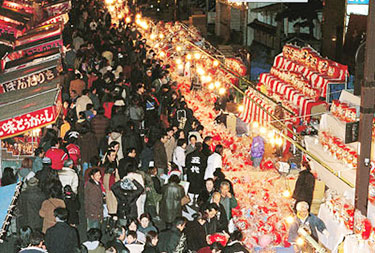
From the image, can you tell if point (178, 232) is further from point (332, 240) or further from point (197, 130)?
point (197, 130)

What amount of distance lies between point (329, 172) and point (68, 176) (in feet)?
16.4

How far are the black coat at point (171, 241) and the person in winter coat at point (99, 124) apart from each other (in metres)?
5.53

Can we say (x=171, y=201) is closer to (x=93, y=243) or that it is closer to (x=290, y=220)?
(x=290, y=220)

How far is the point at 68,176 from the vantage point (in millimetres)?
11383

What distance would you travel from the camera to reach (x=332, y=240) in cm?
1053

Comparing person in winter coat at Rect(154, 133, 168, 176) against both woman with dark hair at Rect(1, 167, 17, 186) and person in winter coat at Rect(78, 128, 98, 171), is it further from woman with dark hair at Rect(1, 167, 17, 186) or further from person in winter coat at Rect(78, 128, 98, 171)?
woman with dark hair at Rect(1, 167, 17, 186)

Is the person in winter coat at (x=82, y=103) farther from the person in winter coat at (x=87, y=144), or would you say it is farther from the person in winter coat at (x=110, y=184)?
the person in winter coat at (x=110, y=184)

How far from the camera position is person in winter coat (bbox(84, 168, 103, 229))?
1074cm

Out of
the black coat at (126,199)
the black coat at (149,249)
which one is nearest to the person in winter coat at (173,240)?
the black coat at (149,249)

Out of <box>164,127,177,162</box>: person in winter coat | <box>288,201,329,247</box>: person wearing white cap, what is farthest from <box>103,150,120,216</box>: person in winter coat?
<box>288,201,329,247</box>: person wearing white cap

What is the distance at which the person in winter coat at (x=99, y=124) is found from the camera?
562 inches

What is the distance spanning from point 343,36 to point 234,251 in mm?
15587

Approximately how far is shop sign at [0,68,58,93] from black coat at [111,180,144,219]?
4.39 metres

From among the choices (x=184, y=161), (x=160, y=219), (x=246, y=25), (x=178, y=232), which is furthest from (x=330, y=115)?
(x=246, y=25)
